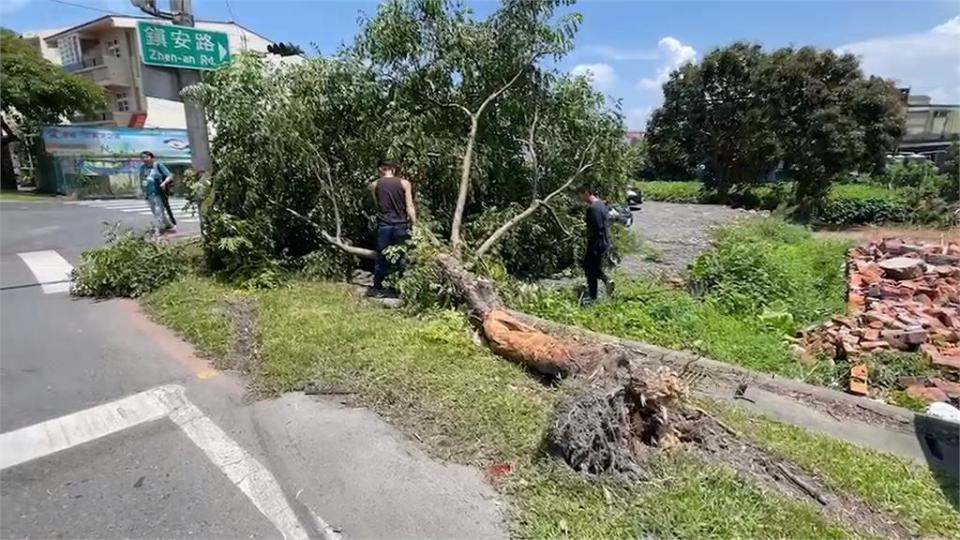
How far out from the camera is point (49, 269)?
26.5ft

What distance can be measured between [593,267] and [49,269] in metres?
7.59

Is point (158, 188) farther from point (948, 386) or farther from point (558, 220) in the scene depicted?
point (948, 386)

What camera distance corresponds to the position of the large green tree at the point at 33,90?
22.4 m

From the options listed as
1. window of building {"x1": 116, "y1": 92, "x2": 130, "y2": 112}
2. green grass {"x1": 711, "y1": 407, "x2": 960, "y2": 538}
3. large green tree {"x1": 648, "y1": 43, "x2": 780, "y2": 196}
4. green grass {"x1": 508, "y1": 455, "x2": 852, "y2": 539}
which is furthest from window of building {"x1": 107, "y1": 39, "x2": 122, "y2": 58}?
green grass {"x1": 711, "y1": 407, "x2": 960, "y2": 538}

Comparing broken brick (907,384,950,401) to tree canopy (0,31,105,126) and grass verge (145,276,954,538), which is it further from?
tree canopy (0,31,105,126)

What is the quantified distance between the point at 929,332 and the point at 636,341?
3.30 metres

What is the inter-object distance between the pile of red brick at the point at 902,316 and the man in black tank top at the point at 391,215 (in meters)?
4.56

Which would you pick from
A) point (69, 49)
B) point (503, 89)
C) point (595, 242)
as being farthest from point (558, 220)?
point (69, 49)

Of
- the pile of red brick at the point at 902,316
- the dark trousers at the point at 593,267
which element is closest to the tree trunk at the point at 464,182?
the dark trousers at the point at 593,267

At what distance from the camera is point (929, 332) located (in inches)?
233

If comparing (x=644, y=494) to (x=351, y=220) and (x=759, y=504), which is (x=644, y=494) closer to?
(x=759, y=504)

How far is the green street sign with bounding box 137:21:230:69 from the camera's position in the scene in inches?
261

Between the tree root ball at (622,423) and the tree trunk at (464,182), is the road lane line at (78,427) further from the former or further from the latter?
the tree trunk at (464,182)

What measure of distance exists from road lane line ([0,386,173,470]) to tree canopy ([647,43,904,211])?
73.6 ft
